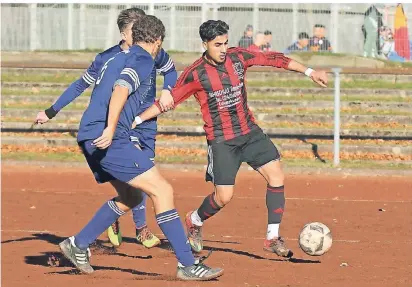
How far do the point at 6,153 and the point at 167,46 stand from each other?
669 centimetres

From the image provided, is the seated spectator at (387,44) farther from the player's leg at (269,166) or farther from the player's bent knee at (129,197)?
the player's bent knee at (129,197)

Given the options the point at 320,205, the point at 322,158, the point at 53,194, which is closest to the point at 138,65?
the point at 320,205

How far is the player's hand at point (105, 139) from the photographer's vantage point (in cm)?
800

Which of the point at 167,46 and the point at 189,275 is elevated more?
the point at 167,46

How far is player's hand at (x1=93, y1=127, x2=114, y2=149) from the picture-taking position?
26.2 ft

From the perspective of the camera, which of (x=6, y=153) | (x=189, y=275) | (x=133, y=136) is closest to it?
(x=189, y=275)

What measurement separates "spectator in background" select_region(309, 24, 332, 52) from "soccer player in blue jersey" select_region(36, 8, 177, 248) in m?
14.1

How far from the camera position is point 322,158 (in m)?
18.2

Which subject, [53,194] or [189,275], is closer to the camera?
[189,275]

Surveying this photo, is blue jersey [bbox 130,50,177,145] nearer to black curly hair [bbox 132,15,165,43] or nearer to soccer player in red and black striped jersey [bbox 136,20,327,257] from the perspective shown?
soccer player in red and black striped jersey [bbox 136,20,327,257]

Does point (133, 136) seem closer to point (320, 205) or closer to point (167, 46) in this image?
point (320, 205)

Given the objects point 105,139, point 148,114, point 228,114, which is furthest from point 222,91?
point 105,139

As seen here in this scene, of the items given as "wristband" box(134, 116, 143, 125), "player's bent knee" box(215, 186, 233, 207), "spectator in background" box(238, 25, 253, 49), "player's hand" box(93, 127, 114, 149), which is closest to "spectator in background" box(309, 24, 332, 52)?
"spectator in background" box(238, 25, 253, 49)

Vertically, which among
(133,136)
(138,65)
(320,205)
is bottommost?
(320,205)
